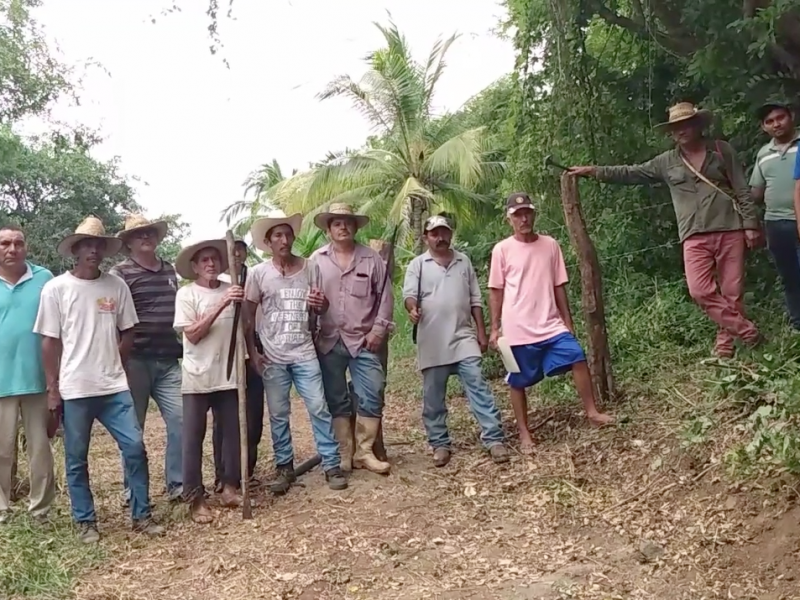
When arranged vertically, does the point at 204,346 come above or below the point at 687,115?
below

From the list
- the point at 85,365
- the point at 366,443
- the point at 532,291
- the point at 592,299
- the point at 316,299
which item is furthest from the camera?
the point at 592,299

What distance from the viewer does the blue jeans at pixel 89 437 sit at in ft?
16.1

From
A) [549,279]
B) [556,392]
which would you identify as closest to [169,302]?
[549,279]

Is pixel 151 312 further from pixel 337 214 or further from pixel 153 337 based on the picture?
pixel 337 214

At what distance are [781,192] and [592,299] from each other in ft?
5.00

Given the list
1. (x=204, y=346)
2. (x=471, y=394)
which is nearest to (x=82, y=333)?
(x=204, y=346)

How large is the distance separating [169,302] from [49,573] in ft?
6.24

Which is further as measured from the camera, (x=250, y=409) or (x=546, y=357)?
(x=250, y=409)

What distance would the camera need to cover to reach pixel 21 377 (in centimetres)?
501

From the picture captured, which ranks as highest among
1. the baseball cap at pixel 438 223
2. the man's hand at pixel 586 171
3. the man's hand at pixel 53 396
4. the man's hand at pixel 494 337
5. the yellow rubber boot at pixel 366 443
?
the man's hand at pixel 586 171

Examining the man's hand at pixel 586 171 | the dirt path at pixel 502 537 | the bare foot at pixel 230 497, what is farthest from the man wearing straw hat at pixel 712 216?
the bare foot at pixel 230 497

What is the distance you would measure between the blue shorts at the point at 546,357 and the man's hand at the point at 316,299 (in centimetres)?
136

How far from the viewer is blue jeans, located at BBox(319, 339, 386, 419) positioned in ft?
18.4

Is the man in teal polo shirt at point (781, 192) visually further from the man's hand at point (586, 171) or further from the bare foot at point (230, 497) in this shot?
the bare foot at point (230, 497)
